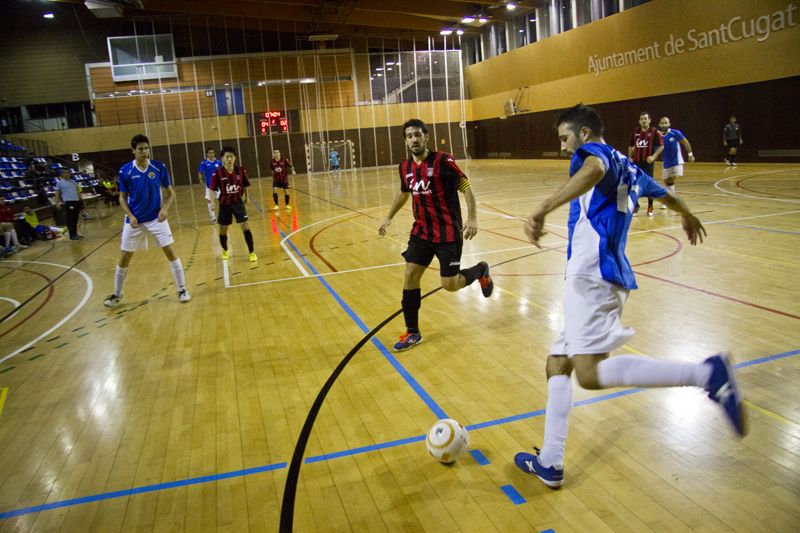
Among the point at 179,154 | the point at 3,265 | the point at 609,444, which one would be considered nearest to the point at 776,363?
the point at 609,444

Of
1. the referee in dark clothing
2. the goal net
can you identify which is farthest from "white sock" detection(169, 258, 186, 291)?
the goal net

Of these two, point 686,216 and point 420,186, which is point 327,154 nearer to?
Answer: point 420,186

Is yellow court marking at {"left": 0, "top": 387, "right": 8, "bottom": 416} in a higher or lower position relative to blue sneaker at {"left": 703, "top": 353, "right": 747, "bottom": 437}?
lower

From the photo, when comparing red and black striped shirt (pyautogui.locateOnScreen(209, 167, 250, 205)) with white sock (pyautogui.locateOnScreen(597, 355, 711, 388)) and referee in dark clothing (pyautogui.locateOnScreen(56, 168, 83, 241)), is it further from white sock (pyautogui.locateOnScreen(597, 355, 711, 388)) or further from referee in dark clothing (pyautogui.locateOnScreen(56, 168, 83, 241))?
white sock (pyautogui.locateOnScreen(597, 355, 711, 388))

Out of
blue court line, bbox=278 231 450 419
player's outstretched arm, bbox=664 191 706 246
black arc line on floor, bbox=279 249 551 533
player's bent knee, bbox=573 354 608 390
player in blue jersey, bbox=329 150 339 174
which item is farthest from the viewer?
player in blue jersey, bbox=329 150 339 174

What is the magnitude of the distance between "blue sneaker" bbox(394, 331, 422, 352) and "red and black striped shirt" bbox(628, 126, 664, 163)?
336 inches

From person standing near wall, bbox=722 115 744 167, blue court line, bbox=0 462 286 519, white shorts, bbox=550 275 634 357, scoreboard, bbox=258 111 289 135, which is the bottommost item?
blue court line, bbox=0 462 286 519

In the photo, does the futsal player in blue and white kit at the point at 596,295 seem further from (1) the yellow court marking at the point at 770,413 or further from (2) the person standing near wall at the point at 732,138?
(2) the person standing near wall at the point at 732,138

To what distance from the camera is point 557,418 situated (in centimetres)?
289

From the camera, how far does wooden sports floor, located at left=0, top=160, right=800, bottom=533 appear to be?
9.53 feet

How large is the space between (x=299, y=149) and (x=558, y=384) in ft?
118

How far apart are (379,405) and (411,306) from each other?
1.32 meters

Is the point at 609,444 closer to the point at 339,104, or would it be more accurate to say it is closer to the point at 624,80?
the point at 624,80

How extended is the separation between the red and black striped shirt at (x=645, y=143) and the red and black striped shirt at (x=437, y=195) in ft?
26.5
